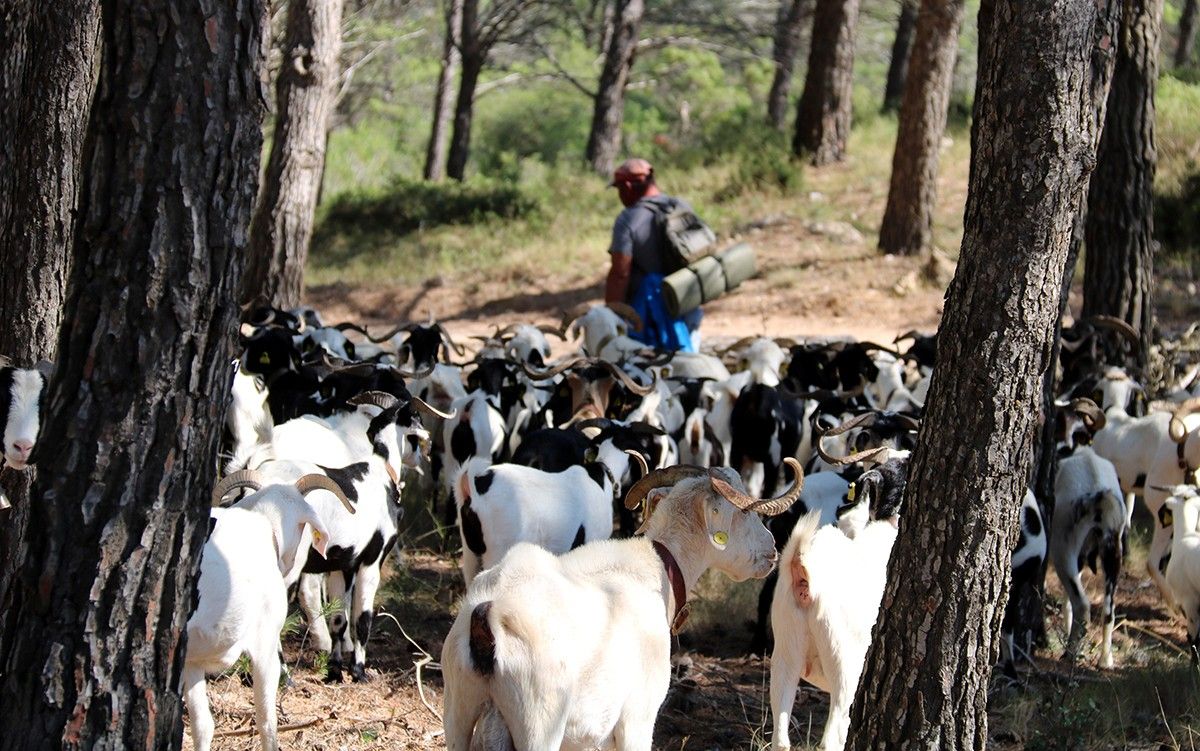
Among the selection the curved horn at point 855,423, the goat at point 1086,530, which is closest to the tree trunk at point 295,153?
the curved horn at point 855,423

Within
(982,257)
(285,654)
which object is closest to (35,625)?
(982,257)

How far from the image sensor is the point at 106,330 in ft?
12.0

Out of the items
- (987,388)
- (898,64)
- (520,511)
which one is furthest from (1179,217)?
(987,388)

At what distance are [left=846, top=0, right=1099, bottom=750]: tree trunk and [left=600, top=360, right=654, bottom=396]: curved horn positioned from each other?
490 centimetres

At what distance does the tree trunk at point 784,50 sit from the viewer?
27.6 m

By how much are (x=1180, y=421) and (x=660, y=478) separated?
Answer: 4986 millimetres

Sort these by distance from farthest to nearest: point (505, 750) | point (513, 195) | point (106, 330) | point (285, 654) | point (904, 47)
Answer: point (904, 47) → point (513, 195) → point (285, 654) → point (505, 750) → point (106, 330)

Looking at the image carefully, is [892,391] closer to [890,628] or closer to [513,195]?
[890,628]

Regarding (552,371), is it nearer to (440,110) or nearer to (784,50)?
(784,50)

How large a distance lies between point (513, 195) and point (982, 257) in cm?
2007

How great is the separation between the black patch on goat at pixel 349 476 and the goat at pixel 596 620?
5.53ft

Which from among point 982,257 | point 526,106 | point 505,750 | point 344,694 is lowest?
point 344,694

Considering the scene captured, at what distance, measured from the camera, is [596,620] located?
501cm

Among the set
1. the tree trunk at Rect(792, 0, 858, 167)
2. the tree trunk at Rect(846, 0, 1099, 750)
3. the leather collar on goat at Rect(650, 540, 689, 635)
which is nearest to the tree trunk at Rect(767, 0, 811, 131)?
the tree trunk at Rect(792, 0, 858, 167)
